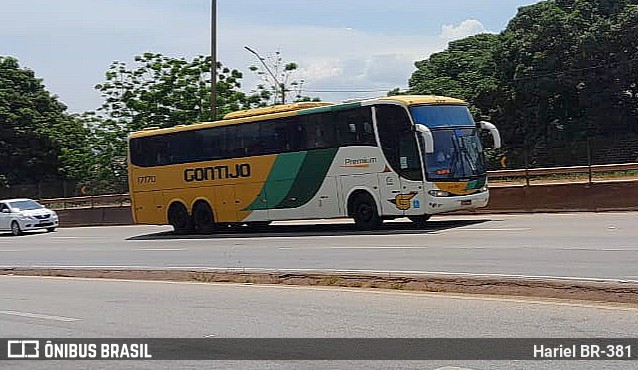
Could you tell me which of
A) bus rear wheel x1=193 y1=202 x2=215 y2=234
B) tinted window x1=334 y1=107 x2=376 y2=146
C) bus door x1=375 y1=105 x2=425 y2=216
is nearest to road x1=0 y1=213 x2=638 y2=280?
bus rear wheel x1=193 y1=202 x2=215 y2=234

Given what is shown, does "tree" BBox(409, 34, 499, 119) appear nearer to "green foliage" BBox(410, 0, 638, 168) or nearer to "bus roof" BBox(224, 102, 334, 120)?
"green foliage" BBox(410, 0, 638, 168)

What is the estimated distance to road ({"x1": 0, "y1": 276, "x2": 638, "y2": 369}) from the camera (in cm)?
918

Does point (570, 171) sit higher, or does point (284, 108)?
point (284, 108)

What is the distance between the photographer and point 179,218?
30078 millimetres

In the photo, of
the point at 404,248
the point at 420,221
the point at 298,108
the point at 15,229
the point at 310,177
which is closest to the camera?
the point at 404,248

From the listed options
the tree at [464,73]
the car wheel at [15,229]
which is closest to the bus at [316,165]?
the car wheel at [15,229]

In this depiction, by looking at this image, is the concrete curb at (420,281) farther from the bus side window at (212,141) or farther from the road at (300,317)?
the bus side window at (212,141)

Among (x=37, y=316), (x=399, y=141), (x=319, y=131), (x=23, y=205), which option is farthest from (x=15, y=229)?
(x=37, y=316)

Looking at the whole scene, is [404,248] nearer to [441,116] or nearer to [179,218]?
[441,116]

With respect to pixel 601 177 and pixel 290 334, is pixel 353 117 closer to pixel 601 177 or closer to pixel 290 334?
pixel 601 177

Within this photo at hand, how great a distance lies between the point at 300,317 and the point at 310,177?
1464 centimetres

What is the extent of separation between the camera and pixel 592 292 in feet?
37.3

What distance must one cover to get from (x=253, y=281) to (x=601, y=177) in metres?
16.2

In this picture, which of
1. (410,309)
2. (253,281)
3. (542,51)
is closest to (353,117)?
(253,281)
